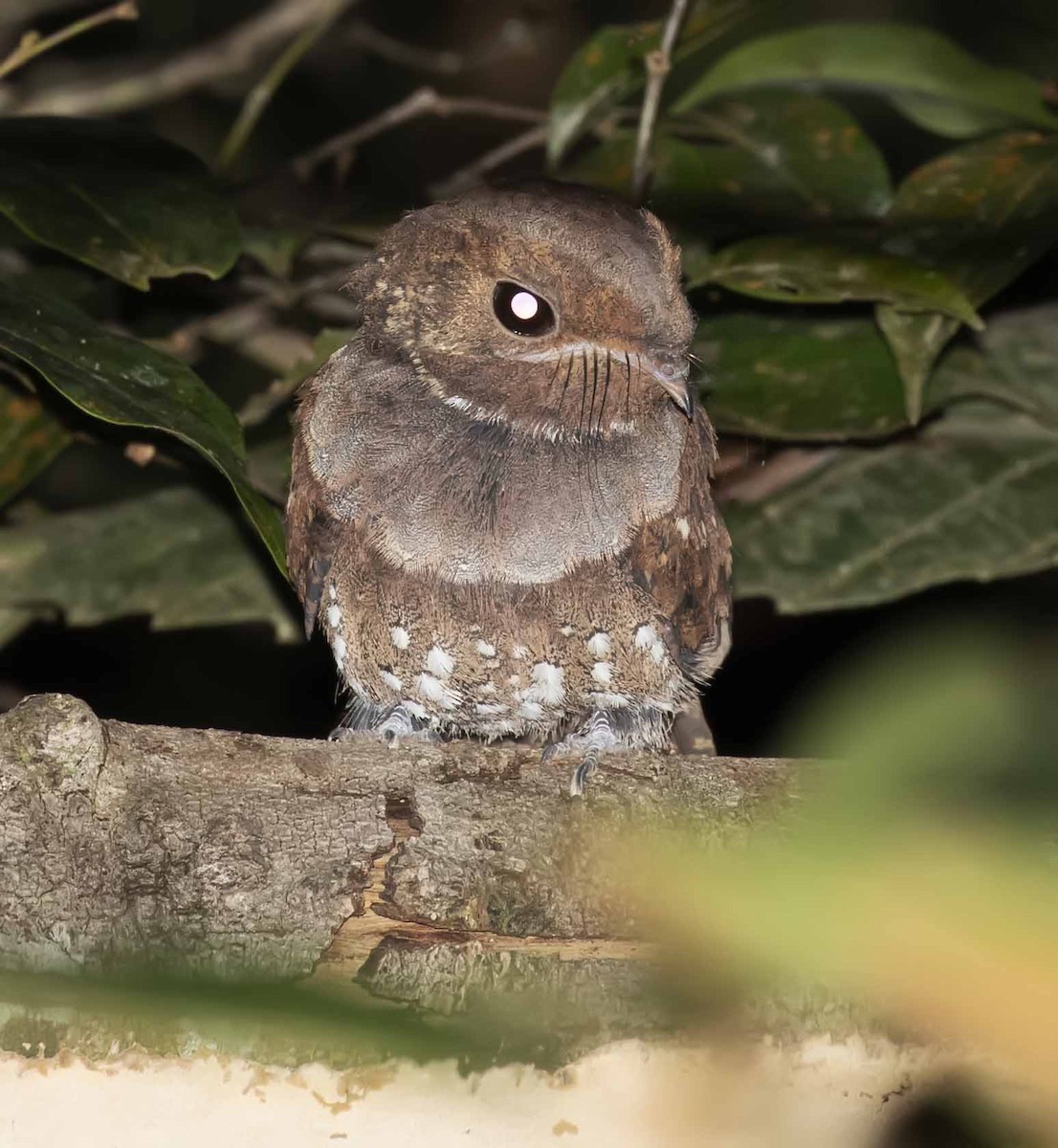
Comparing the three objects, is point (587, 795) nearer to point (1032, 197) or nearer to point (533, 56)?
point (1032, 197)

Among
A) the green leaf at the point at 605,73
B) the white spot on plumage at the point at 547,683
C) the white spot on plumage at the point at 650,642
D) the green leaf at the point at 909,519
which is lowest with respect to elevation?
the white spot on plumage at the point at 547,683

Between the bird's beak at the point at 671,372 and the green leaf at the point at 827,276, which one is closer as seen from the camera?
the bird's beak at the point at 671,372

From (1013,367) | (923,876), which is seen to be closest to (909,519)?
(1013,367)

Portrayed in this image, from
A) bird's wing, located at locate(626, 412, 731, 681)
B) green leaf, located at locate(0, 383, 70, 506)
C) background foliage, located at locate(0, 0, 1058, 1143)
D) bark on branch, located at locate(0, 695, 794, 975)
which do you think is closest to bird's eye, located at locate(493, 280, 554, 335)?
bird's wing, located at locate(626, 412, 731, 681)

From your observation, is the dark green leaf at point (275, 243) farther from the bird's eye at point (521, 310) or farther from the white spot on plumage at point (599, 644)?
the white spot on plumage at point (599, 644)

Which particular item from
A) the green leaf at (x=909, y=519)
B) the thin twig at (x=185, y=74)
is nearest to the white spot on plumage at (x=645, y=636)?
the green leaf at (x=909, y=519)

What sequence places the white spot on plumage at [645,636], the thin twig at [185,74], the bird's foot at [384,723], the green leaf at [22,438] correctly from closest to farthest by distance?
the white spot on plumage at [645,636], the bird's foot at [384,723], the green leaf at [22,438], the thin twig at [185,74]

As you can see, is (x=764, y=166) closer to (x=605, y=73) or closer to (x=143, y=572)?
(x=605, y=73)
